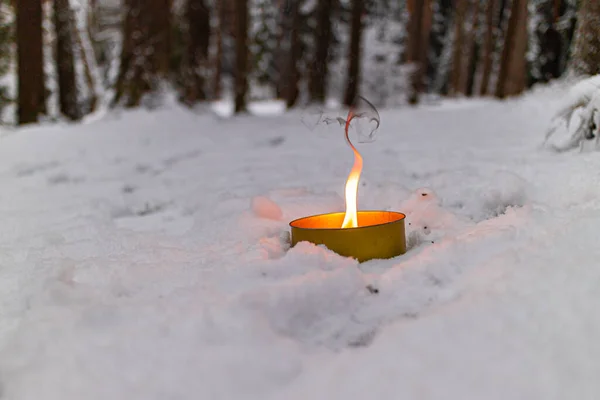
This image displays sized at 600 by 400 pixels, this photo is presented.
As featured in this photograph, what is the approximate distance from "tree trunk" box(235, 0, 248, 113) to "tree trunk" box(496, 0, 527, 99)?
5690 millimetres

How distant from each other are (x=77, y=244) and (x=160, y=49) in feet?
18.9

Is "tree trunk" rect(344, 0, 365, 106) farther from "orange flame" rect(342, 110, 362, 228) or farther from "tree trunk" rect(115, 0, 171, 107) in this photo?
"orange flame" rect(342, 110, 362, 228)

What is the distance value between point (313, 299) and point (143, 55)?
6.67 m

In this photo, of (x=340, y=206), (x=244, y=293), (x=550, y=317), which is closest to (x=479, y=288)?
(x=550, y=317)

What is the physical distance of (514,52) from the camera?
40.8ft

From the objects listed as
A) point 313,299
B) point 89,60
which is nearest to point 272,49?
point 89,60

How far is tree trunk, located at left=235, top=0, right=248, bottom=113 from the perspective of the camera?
9.77 metres

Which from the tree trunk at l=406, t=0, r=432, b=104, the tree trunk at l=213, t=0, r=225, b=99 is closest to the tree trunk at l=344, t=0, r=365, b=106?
the tree trunk at l=406, t=0, r=432, b=104

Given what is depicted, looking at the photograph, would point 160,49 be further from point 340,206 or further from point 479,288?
point 479,288

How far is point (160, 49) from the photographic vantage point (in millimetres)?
7445

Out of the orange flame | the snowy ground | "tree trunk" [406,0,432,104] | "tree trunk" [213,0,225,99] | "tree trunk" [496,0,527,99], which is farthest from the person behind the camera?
"tree trunk" [213,0,225,99]

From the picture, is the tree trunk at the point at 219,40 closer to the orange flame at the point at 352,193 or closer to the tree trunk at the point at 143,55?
the tree trunk at the point at 143,55

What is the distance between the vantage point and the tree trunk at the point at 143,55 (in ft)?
23.9

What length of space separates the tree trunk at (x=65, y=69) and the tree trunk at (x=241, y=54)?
151 inches
